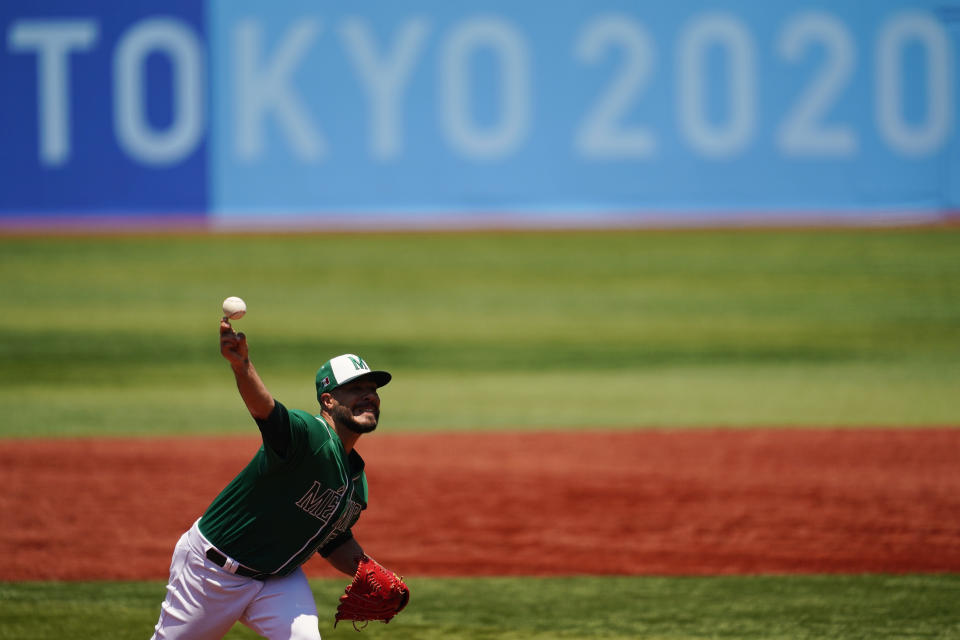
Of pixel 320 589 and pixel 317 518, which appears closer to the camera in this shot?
pixel 317 518

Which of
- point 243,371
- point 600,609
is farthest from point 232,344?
point 600,609

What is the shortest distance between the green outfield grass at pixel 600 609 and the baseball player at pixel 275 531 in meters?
1.65

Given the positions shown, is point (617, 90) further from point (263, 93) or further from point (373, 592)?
point (373, 592)

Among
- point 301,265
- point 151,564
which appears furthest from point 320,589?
point 301,265

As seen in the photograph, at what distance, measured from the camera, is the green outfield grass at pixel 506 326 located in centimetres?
1188

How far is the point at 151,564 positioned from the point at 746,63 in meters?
13.5

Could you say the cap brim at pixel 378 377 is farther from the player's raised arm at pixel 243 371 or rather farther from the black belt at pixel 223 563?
the black belt at pixel 223 563

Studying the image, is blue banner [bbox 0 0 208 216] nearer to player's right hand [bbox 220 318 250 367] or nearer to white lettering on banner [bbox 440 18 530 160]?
white lettering on banner [bbox 440 18 530 160]

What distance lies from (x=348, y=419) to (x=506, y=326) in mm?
12023

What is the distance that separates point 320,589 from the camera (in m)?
6.32

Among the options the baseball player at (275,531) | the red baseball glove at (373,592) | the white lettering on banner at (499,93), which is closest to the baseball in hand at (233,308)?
the baseball player at (275,531)

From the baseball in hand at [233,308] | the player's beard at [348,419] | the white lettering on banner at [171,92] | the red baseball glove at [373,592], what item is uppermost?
the white lettering on banner at [171,92]

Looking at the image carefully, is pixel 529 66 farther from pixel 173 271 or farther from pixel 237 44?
pixel 173 271

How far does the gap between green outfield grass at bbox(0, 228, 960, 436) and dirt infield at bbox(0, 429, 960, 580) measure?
1.07 meters
